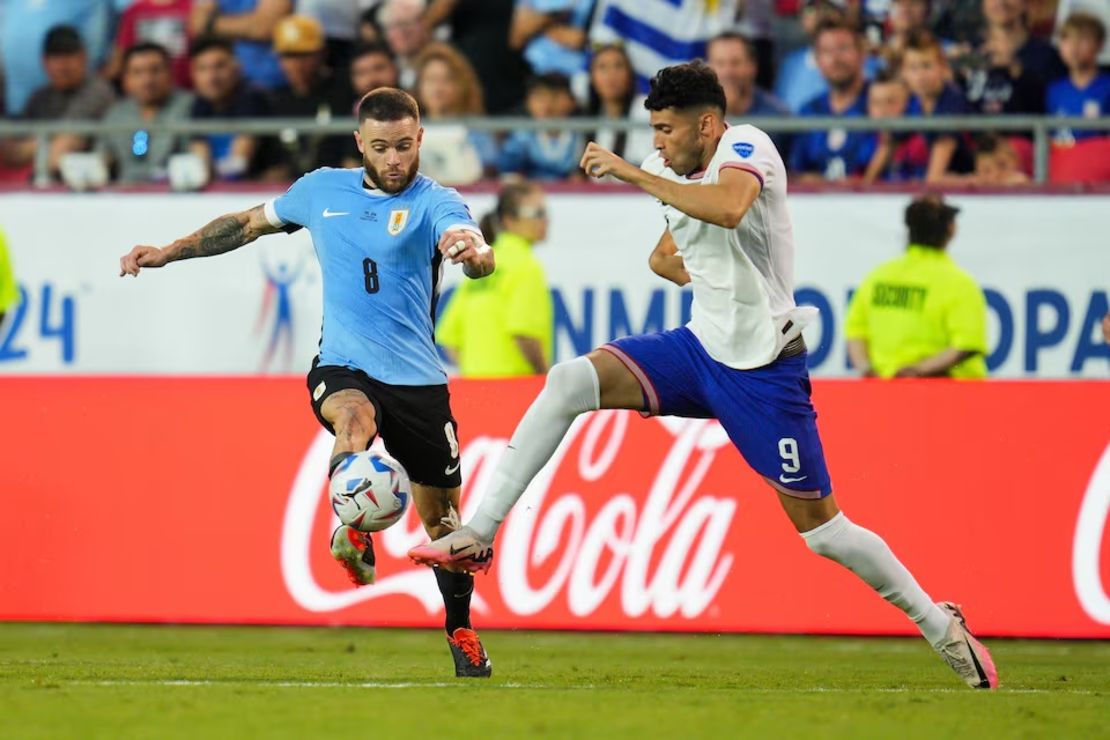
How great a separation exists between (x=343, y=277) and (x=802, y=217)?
6.52m

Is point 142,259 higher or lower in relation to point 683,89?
lower

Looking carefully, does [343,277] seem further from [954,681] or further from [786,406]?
[954,681]

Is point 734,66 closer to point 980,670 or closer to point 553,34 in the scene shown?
point 553,34

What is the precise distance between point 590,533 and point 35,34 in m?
7.66

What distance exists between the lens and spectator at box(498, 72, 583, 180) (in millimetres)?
14664

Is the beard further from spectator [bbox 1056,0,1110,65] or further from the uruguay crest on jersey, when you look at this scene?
spectator [bbox 1056,0,1110,65]

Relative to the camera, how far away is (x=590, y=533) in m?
11.1

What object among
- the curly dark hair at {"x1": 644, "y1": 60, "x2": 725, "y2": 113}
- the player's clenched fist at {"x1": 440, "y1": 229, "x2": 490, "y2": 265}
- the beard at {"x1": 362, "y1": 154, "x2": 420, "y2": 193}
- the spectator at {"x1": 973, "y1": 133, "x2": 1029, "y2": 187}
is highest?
the curly dark hair at {"x1": 644, "y1": 60, "x2": 725, "y2": 113}

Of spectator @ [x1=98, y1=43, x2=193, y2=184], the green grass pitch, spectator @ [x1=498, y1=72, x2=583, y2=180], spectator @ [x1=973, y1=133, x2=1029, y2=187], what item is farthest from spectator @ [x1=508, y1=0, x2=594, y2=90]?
the green grass pitch

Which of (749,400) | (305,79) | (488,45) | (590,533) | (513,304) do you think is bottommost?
(590,533)

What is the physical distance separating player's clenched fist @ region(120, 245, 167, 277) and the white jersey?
2.12 m

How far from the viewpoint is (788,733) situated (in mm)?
6535

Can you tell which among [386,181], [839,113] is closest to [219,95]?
[839,113]

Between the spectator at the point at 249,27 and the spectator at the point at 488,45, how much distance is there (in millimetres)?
1304
